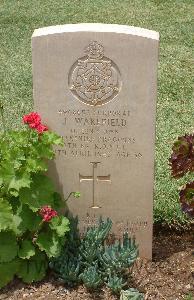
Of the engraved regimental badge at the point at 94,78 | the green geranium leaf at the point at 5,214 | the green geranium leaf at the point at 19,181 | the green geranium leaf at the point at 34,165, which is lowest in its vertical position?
the green geranium leaf at the point at 5,214

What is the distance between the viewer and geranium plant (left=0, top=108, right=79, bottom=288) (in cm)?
352

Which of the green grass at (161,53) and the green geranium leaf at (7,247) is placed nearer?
the green geranium leaf at (7,247)

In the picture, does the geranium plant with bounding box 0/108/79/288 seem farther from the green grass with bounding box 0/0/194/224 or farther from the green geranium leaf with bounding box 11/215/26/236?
the green grass with bounding box 0/0/194/224

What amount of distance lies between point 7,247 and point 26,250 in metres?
0.11

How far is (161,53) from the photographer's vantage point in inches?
341

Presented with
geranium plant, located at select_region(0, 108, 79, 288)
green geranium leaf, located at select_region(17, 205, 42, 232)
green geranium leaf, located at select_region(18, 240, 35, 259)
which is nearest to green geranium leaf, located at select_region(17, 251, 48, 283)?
geranium plant, located at select_region(0, 108, 79, 288)

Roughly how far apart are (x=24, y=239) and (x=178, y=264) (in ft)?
3.46

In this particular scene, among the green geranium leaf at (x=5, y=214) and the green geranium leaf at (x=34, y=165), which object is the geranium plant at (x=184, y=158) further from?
the green geranium leaf at (x=5, y=214)

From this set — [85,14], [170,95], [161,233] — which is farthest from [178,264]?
[85,14]

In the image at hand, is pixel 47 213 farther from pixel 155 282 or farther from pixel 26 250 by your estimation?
pixel 155 282

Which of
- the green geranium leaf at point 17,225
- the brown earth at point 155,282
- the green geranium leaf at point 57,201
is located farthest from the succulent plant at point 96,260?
the green geranium leaf at point 17,225

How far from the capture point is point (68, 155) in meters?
3.90

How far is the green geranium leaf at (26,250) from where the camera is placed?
370 centimetres

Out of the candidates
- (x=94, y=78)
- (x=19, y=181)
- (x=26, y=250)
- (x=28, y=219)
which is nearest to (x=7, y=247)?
(x=26, y=250)
